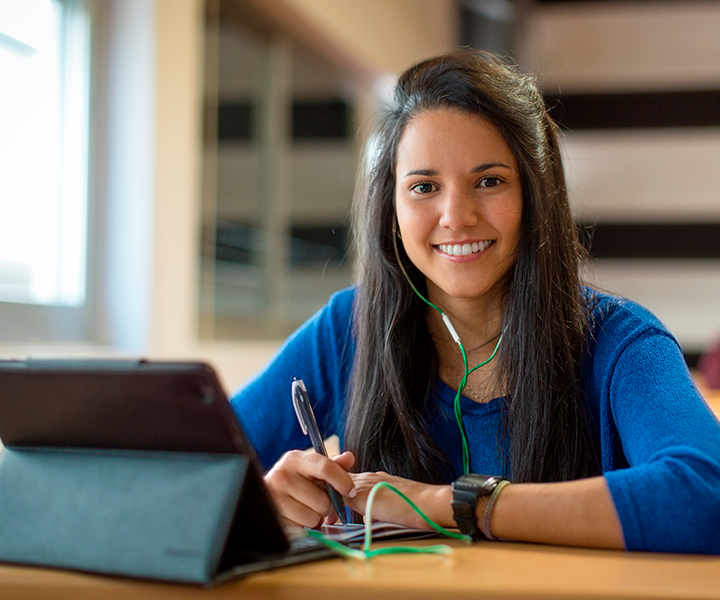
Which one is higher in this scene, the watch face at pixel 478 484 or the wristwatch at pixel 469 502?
the watch face at pixel 478 484

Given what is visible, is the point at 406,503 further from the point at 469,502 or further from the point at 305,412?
the point at 305,412

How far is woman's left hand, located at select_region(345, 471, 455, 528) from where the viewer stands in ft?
3.11

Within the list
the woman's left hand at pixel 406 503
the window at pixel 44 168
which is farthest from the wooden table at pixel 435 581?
the window at pixel 44 168

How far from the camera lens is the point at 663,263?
542 cm

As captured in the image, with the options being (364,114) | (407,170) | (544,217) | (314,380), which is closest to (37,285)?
(314,380)

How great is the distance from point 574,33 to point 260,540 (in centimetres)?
561

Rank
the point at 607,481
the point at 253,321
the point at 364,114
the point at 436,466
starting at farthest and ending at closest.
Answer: the point at 364,114
the point at 253,321
the point at 436,466
the point at 607,481

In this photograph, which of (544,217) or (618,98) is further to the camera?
(618,98)

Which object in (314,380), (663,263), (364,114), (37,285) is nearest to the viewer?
(314,380)

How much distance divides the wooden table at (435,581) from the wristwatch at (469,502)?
91 millimetres

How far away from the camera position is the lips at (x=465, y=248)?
1328 millimetres

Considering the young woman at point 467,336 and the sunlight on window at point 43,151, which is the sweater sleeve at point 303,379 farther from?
the sunlight on window at point 43,151

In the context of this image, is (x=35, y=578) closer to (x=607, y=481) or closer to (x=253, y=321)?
(x=607, y=481)

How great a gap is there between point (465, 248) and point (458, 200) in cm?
8
